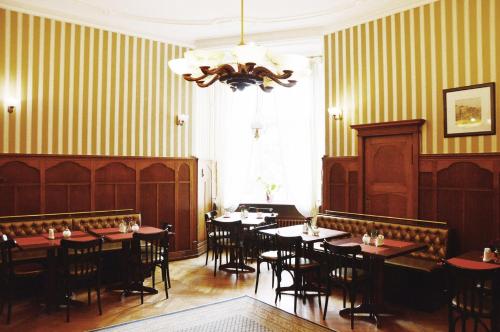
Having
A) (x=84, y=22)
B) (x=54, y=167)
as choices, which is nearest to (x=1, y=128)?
(x=54, y=167)

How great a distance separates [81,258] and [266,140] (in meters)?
5.08

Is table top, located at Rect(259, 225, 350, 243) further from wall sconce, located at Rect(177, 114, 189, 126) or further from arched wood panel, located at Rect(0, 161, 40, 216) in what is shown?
arched wood panel, located at Rect(0, 161, 40, 216)

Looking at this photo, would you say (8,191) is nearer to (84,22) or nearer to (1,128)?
(1,128)

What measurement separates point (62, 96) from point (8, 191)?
1.74m

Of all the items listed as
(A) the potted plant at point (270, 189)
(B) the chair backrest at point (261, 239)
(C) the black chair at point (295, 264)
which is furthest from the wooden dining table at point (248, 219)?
(C) the black chair at point (295, 264)

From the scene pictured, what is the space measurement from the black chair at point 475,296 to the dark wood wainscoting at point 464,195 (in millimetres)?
1642

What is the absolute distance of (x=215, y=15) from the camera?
22.1ft

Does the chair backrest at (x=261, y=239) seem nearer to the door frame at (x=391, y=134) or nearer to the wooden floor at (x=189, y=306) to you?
the wooden floor at (x=189, y=306)

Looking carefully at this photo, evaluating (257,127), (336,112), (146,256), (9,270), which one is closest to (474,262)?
(336,112)

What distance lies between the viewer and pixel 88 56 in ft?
22.5

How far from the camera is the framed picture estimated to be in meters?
5.26

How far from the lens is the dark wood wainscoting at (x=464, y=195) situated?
5.16 metres

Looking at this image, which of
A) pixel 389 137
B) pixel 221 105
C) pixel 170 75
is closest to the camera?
pixel 389 137

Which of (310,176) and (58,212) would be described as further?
(310,176)
